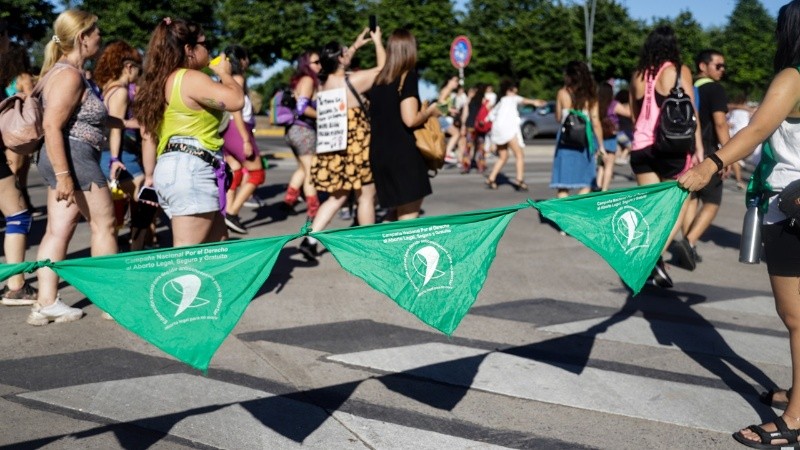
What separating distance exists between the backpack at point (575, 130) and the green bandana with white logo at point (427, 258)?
627 centimetres

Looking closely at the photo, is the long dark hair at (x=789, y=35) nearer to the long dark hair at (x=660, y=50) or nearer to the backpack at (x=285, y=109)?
the long dark hair at (x=660, y=50)

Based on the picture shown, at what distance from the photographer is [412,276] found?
12.9ft

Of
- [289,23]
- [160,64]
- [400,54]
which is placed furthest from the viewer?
[289,23]

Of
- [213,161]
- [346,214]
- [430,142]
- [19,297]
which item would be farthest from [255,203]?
[213,161]

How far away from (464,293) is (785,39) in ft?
5.91

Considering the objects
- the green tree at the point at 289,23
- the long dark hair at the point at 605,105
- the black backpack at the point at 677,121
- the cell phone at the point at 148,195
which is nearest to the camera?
the cell phone at the point at 148,195

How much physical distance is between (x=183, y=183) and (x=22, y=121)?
1104 millimetres

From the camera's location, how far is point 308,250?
8.09 m

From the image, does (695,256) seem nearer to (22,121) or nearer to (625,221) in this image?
(625,221)

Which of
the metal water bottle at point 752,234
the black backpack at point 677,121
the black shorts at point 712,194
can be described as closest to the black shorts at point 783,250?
the metal water bottle at point 752,234


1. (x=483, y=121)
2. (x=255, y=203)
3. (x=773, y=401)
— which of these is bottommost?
(x=255, y=203)

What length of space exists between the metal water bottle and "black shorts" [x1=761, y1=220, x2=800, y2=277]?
165 mm

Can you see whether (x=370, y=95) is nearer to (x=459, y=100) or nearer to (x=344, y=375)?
(x=344, y=375)

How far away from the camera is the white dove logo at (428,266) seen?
3924mm
